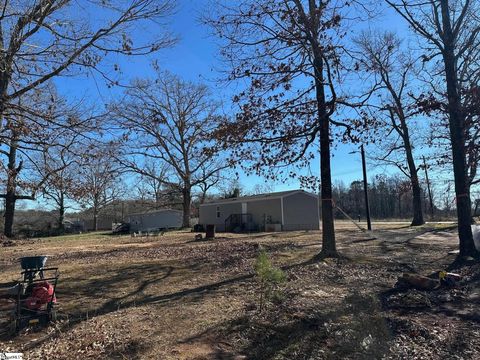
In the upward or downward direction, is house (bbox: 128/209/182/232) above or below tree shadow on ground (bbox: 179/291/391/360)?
above

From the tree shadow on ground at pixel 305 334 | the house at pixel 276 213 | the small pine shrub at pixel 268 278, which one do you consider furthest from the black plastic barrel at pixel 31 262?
the house at pixel 276 213

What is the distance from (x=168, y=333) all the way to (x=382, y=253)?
8870 millimetres

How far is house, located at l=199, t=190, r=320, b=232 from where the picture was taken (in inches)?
1292

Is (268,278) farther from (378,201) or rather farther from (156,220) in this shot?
(378,201)

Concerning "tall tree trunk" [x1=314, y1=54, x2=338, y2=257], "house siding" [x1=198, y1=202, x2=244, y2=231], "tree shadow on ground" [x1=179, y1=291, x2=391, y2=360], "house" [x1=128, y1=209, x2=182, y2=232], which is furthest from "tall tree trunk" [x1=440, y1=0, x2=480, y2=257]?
"house" [x1=128, y1=209, x2=182, y2=232]

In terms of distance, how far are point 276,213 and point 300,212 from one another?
79.9 inches

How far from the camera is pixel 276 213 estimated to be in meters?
33.0

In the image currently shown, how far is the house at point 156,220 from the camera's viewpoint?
5247 centimetres

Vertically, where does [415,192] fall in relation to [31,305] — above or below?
above

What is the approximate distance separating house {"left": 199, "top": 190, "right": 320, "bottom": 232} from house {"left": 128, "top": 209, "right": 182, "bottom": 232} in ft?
57.9

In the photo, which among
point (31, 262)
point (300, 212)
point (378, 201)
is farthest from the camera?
point (378, 201)

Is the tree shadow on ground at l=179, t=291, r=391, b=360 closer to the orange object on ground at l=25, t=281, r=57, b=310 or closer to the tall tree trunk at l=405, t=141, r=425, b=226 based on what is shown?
the orange object on ground at l=25, t=281, r=57, b=310

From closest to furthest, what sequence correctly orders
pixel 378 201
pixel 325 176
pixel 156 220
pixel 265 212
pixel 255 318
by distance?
pixel 255 318, pixel 325 176, pixel 265 212, pixel 156 220, pixel 378 201

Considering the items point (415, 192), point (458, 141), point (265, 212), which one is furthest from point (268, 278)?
point (415, 192)
